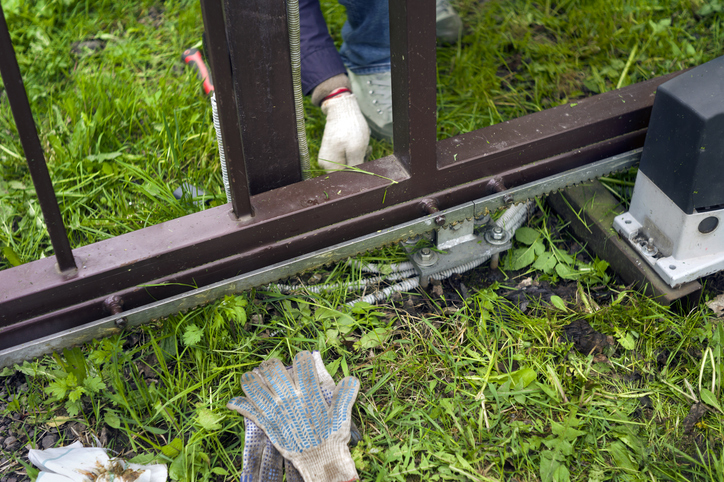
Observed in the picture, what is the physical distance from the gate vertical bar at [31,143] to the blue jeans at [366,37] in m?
1.35

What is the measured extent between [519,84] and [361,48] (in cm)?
70

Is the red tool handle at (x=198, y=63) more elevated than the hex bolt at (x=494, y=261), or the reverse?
the red tool handle at (x=198, y=63)

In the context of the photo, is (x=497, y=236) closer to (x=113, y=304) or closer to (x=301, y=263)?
(x=301, y=263)

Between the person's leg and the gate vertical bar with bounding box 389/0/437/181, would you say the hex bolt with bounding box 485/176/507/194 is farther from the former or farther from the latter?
the person's leg

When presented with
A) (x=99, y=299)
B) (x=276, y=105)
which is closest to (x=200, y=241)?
(x=99, y=299)

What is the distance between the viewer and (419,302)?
196 cm

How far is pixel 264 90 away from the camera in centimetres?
166

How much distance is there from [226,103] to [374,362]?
820 mm

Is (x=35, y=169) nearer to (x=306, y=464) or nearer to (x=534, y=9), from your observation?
(x=306, y=464)

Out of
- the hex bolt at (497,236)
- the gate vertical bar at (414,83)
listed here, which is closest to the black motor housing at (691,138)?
the hex bolt at (497,236)

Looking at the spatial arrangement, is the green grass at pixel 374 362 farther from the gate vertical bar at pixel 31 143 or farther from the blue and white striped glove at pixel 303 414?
the gate vertical bar at pixel 31 143

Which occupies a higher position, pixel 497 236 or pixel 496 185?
pixel 496 185

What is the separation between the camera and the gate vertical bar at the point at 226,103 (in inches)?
53.3

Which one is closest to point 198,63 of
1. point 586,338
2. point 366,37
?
point 366,37
